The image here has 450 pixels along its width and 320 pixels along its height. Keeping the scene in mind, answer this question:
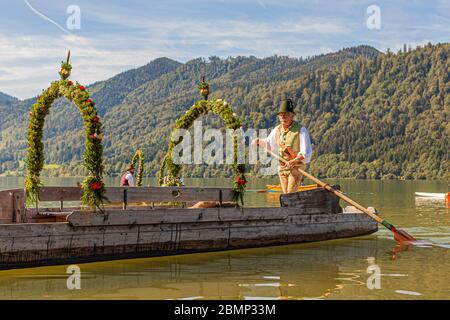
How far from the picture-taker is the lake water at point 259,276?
1345 cm

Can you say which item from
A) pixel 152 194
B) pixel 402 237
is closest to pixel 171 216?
pixel 152 194

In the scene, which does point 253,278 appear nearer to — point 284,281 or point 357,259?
point 284,281

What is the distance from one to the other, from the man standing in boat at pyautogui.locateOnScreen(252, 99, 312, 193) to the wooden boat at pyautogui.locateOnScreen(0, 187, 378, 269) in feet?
2.67

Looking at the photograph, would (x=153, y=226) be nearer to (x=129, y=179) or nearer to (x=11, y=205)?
(x=11, y=205)

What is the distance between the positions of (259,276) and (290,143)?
595 centimetres

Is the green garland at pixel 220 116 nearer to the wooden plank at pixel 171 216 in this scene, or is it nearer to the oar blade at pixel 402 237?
the wooden plank at pixel 171 216

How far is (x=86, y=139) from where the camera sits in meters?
16.7

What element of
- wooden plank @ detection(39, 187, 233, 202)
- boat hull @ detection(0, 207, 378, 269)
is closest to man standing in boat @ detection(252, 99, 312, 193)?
boat hull @ detection(0, 207, 378, 269)

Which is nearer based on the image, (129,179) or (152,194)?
(152,194)

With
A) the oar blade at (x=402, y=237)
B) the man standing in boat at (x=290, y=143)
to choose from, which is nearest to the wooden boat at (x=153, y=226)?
the man standing in boat at (x=290, y=143)

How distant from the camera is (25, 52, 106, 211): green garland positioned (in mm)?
16438

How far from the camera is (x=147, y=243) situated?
17031 mm

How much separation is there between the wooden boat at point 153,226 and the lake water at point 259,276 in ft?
1.11

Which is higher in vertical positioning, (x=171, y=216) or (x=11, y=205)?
(x=11, y=205)
